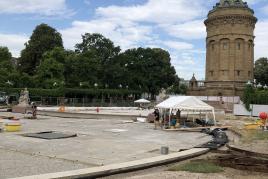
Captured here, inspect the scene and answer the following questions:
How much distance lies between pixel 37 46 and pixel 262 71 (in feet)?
156

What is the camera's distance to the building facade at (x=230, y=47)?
3302 inches

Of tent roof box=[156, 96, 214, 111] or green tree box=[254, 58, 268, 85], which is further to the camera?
green tree box=[254, 58, 268, 85]

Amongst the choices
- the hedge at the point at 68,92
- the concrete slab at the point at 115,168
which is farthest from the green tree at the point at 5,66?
the concrete slab at the point at 115,168

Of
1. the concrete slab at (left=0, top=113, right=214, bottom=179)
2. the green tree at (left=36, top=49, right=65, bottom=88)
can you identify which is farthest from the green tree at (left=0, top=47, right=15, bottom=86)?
the concrete slab at (left=0, top=113, right=214, bottom=179)

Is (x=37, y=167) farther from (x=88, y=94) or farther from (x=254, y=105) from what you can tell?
(x=88, y=94)

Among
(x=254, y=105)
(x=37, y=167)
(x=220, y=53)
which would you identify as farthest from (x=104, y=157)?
(x=220, y=53)

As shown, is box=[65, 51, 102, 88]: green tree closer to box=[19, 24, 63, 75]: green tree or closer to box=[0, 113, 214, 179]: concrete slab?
box=[19, 24, 63, 75]: green tree

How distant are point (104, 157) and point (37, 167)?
2812 mm

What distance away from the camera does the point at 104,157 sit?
46.5 feet

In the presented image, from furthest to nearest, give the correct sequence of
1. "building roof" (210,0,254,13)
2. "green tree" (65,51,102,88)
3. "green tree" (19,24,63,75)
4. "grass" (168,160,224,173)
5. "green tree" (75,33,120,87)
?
"green tree" (75,33,120,87) → "building roof" (210,0,254,13) → "green tree" (19,24,63,75) → "green tree" (65,51,102,88) → "grass" (168,160,224,173)

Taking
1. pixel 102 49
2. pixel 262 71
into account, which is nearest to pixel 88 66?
pixel 102 49

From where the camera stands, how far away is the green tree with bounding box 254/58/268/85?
90.8 metres

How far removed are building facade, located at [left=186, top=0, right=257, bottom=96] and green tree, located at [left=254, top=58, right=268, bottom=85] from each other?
569 cm

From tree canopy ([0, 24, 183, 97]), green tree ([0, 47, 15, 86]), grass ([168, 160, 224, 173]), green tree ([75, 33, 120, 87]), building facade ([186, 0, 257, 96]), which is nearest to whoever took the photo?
grass ([168, 160, 224, 173])
